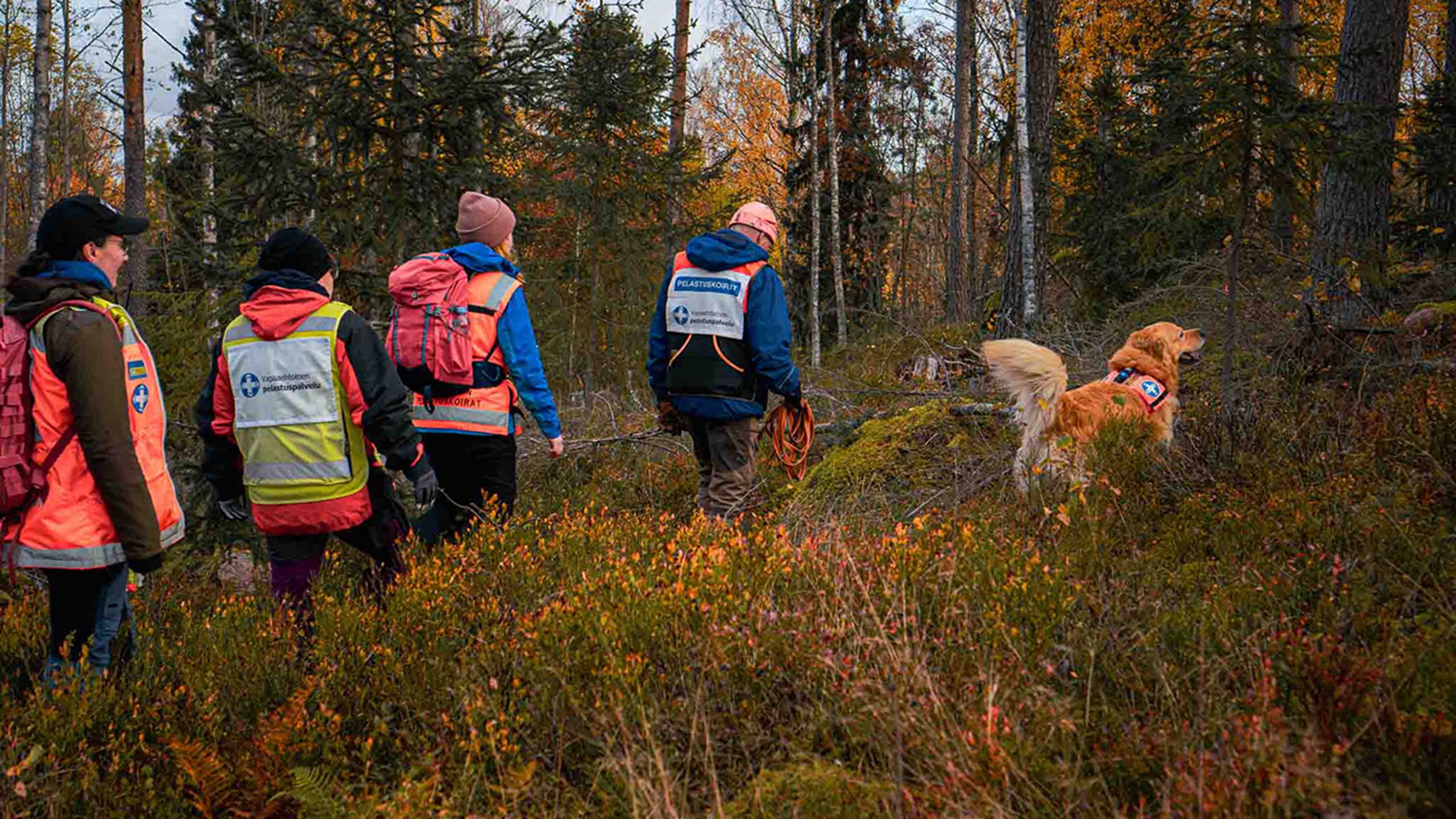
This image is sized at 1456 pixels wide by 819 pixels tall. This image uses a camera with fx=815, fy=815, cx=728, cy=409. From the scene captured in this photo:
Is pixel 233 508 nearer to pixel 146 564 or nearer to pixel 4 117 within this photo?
pixel 146 564

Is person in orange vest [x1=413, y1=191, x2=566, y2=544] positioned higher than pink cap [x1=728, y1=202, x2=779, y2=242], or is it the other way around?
pink cap [x1=728, y1=202, x2=779, y2=242]

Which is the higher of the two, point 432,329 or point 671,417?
point 432,329

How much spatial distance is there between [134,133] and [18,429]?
323 inches

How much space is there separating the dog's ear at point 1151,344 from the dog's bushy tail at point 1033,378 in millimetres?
743

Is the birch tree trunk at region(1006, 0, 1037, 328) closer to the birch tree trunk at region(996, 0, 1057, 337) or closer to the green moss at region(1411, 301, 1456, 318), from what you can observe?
the birch tree trunk at region(996, 0, 1057, 337)

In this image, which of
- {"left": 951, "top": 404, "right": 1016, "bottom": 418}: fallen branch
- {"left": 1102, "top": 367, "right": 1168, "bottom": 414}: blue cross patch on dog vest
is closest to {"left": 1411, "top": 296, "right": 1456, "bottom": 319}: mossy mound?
{"left": 1102, "top": 367, "right": 1168, "bottom": 414}: blue cross patch on dog vest

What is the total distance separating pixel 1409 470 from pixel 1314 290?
3286mm

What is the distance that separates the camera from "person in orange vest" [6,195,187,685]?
2.98m

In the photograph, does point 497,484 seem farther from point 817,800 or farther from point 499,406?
point 817,800

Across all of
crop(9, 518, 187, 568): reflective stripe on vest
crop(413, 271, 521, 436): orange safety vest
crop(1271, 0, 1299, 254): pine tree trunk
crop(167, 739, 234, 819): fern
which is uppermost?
crop(1271, 0, 1299, 254): pine tree trunk

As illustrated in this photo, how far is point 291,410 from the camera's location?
3.50 meters

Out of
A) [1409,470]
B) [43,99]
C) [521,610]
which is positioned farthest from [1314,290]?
[43,99]

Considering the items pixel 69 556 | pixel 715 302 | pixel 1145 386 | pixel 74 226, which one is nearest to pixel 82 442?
pixel 69 556

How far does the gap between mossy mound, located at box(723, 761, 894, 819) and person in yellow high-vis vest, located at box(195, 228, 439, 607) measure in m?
2.09
